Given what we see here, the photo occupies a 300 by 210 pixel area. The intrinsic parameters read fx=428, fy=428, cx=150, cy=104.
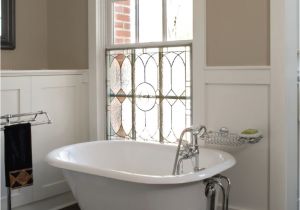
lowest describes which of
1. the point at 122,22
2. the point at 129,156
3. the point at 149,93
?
the point at 129,156

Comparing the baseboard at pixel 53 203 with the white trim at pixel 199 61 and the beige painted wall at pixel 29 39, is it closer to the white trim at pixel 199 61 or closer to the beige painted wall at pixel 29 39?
the beige painted wall at pixel 29 39

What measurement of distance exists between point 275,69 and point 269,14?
1.18ft

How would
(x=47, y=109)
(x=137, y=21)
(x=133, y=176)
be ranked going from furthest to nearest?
(x=137, y=21) → (x=47, y=109) → (x=133, y=176)

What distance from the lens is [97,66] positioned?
12.0 feet

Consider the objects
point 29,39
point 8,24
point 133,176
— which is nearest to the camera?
point 133,176

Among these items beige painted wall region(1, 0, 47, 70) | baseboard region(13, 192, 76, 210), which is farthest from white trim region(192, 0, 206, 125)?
beige painted wall region(1, 0, 47, 70)

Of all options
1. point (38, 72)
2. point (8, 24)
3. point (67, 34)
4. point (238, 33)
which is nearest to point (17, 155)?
point (38, 72)

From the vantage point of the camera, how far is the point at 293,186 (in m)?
2.83

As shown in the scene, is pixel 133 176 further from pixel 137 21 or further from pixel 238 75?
pixel 137 21

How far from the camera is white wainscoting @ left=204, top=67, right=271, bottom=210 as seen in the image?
281 centimetres

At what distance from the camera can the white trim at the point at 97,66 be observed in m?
3.66

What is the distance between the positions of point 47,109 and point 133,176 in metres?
1.32

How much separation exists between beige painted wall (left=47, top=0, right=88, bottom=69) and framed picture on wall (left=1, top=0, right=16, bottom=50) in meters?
0.40

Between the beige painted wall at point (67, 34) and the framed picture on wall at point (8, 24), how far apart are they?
15.9 inches
